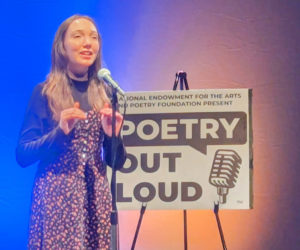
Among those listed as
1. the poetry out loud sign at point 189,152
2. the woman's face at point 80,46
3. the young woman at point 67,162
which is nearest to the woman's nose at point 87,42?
the woman's face at point 80,46

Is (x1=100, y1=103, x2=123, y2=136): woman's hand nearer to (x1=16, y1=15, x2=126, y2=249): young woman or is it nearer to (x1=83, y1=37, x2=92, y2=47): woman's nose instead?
(x1=16, y1=15, x2=126, y2=249): young woman

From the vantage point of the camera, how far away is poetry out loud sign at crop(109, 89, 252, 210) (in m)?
2.62

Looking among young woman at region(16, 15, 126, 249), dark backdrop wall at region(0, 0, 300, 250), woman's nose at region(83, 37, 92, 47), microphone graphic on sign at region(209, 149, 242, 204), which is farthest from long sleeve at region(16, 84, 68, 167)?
dark backdrop wall at region(0, 0, 300, 250)

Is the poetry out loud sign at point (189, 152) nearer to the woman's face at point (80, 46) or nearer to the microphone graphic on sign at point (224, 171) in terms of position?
the microphone graphic on sign at point (224, 171)

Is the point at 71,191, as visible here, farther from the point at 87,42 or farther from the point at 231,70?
the point at 231,70

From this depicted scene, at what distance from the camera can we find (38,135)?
2012 mm

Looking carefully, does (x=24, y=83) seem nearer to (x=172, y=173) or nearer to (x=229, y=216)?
(x=172, y=173)

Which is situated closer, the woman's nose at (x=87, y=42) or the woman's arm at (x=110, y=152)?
the woman's arm at (x=110, y=152)

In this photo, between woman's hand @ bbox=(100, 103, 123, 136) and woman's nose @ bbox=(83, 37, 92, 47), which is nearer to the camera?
woman's hand @ bbox=(100, 103, 123, 136)

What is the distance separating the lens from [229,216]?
3111mm

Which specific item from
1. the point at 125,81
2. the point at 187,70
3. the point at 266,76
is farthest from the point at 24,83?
the point at 266,76

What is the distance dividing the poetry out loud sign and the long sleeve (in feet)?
2.18

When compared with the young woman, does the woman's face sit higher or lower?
higher

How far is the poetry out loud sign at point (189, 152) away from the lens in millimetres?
2621
